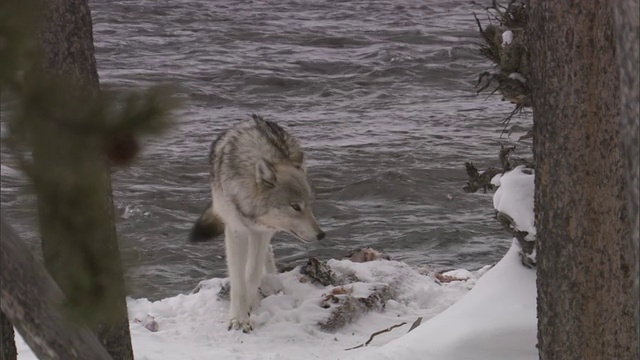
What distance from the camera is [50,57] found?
17.4ft

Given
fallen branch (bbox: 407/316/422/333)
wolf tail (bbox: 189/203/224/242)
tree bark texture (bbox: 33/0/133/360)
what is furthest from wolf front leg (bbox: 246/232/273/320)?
tree bark texture (bbox: 33/0/133/360)

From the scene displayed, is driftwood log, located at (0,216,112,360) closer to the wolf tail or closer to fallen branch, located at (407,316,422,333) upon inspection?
fallen branch, located at (407,316,422,333)

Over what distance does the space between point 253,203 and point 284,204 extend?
0.23 m

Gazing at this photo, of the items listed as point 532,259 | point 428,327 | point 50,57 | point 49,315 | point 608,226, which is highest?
point 50,57

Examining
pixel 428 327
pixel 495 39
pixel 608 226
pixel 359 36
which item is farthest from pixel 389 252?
pixel 359 36

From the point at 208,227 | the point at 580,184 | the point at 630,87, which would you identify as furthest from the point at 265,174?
the point at 630,87

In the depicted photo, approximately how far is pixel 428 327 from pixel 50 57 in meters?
3.10

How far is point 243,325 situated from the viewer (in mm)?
9078

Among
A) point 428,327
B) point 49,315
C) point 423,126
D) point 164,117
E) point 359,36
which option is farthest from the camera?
point 359,36

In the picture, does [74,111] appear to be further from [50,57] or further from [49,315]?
[50,57]

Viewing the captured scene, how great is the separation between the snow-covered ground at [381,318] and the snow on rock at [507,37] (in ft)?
3.17

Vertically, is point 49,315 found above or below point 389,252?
above

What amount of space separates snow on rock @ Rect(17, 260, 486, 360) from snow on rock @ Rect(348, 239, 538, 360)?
113 cm

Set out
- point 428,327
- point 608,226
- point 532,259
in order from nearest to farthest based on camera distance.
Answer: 1. point 608,226
2. point 532,259
3. point 428,327
